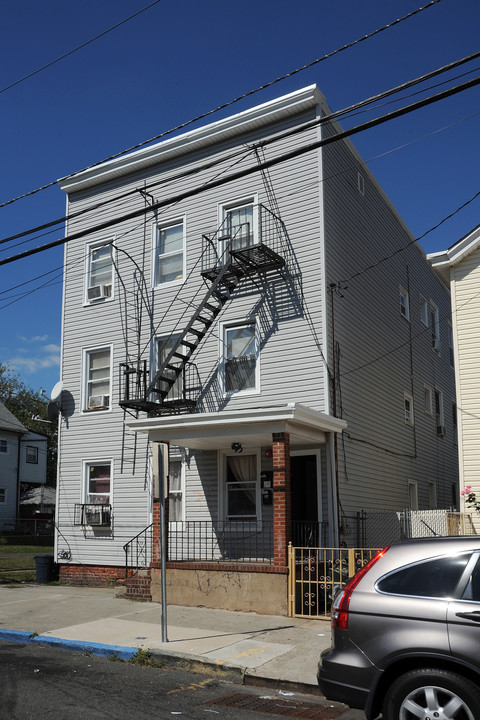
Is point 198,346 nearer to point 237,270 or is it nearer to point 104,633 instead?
point 237,270

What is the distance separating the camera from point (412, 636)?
520 centimetres

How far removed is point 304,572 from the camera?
12641 mm

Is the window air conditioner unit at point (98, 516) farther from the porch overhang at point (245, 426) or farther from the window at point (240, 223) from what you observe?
the window at point (240, 223)

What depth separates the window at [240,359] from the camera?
1612cm

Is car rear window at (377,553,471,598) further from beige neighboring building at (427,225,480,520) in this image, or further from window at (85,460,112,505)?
window at (85,460,112,505)

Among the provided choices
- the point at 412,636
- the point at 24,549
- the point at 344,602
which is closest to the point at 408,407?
the point at 344,602

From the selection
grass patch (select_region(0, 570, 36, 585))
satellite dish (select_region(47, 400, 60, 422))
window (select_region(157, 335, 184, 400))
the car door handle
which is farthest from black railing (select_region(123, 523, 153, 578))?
the car door handle

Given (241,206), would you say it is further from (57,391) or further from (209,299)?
(57,391)

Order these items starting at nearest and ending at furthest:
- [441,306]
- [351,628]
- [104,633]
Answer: [351,628] < [104,633] < [441,306]

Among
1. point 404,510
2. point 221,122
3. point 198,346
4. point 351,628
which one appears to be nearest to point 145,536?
point 198,346

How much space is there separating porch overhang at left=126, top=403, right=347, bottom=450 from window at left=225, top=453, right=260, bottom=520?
0.78 m

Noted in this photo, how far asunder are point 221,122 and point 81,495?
33.6 ft

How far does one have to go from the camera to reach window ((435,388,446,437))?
76.7 ft

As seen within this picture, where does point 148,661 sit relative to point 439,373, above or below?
below
